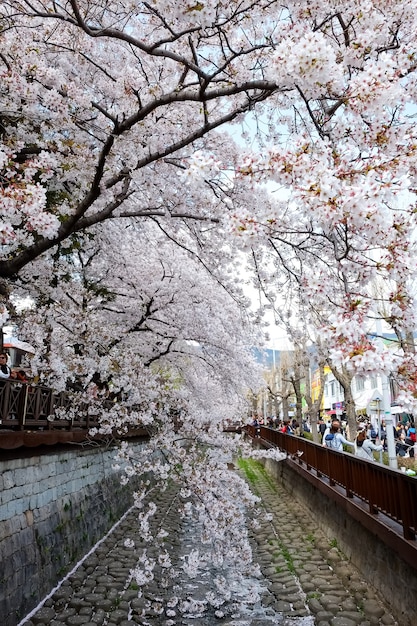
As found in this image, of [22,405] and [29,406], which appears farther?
[29,406]

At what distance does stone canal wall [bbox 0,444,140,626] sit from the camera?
6.57 metres

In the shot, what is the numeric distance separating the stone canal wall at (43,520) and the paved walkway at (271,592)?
1.03 ft

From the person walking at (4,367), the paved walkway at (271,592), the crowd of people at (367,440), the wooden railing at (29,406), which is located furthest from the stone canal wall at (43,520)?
the crowd of people at (367,440)

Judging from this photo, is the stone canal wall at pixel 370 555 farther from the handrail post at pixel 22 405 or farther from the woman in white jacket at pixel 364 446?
the handrail post at pixel 22 405

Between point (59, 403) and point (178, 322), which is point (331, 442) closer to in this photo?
point (178, 322)

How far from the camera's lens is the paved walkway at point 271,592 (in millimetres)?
6691

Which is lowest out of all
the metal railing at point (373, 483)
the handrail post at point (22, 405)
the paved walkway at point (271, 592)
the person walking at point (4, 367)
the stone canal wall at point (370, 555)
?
the paved walkway at point (271, 592)

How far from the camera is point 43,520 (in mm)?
7902

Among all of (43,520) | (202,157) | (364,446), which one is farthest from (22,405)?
(364,446)

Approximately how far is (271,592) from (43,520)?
3761mm

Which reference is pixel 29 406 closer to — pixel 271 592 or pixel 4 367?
pixel 4 367


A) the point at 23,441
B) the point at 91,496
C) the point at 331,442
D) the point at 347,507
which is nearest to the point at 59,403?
the point at 23,441

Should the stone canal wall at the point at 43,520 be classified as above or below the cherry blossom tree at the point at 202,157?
below

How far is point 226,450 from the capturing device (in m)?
12.5
